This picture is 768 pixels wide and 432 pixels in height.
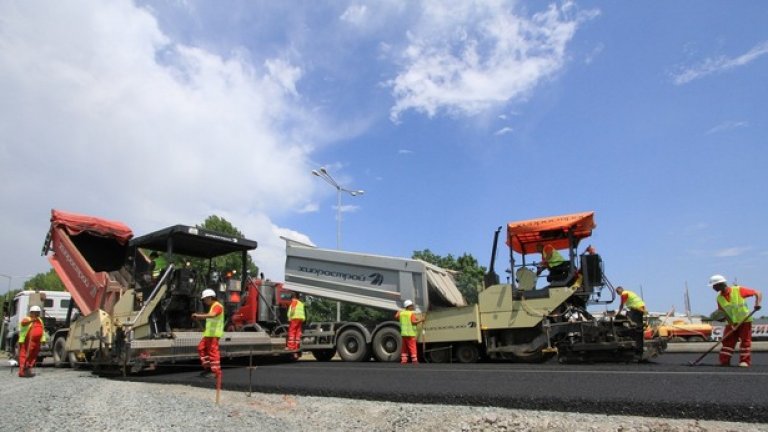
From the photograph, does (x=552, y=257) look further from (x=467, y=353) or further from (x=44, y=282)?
(x=44, y=282)

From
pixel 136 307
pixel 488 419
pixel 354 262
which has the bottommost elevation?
pixel 488 419

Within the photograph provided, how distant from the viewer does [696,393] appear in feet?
16.3

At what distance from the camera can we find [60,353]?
36.7 feet

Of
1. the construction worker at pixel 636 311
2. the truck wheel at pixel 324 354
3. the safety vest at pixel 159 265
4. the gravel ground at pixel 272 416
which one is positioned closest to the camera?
the gravel ground at pixel 272 416

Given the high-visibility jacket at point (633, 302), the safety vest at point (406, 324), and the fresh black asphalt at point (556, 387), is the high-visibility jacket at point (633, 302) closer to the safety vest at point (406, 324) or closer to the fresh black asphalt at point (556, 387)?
the fresh black asphalt at point (556, 387)

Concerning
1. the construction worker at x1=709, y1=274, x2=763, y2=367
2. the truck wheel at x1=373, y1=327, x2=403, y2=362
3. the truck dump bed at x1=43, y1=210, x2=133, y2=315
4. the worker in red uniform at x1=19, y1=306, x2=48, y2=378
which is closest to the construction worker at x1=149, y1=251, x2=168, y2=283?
the truck dump bed at x1=43, y1=210, x2=133, y2=315

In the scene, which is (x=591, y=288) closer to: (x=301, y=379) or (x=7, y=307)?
(x=301, y=379)

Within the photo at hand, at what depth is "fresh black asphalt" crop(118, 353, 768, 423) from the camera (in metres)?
4.53

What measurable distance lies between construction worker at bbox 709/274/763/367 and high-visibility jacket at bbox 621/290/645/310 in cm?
111

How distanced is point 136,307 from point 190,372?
4.73 ft

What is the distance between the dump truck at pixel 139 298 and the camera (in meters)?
8.70

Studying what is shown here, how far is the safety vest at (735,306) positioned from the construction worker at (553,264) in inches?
94.8

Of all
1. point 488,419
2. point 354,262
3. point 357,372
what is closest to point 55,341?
point 354,262

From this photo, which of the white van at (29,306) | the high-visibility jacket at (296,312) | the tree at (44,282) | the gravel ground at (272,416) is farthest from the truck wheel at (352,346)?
the tree at (44,282)
